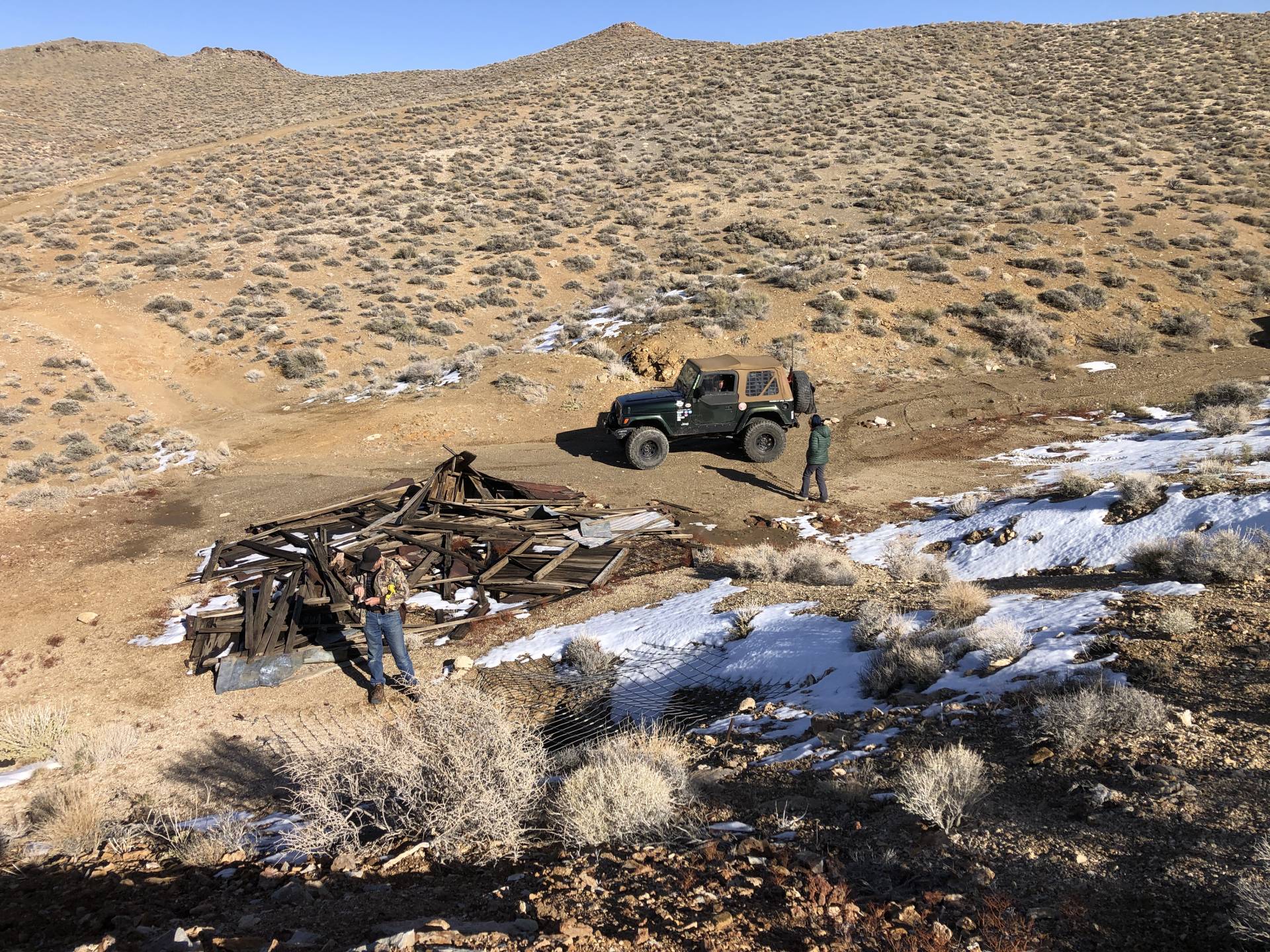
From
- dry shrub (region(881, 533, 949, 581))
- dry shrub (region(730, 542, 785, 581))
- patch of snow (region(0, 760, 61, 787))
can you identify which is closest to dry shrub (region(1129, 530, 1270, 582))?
dry shrub (region(881, 533, 949, 581))

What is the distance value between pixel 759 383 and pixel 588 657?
815 cm

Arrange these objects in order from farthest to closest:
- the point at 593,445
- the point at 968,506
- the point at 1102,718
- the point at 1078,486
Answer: the point at 593,445 < the point at 968,506 < the point at 1078,486 < the point at 1102,718

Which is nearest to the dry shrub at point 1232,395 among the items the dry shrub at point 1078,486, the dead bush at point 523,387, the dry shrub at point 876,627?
the dry shrub at point 1078,486

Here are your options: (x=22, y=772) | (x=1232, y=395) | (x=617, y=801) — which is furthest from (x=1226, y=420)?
(x=22, y=772)

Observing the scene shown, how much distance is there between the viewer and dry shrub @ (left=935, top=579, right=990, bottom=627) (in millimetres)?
6395

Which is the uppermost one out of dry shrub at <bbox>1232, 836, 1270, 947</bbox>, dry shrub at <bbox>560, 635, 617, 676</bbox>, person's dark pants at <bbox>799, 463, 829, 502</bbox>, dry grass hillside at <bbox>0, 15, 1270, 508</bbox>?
dry grass hillside at <bbox>0, 15, 1270, 508</bbox>

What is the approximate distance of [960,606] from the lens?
6.58 metres

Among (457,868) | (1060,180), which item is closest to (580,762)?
(457,868)

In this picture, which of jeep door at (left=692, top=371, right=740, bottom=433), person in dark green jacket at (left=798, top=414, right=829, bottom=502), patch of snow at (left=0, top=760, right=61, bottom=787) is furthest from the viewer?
jeep door at (left=692, top=371, right=740, bottom=433)

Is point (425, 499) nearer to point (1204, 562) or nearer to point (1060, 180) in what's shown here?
point (1204, 562)

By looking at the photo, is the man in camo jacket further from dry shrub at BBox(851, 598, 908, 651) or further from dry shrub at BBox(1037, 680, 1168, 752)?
dry shrub at BBox(1037, 680, 1168, 752)

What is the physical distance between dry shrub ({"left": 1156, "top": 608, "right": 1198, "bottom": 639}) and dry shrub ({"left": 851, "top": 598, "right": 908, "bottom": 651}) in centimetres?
195

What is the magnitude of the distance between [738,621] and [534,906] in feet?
15.4

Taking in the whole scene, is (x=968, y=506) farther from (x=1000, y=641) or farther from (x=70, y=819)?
(x=70, y=819)
